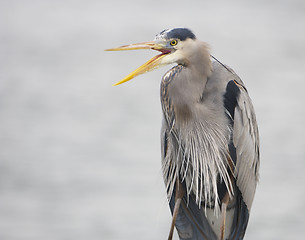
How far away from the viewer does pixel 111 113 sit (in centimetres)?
1334

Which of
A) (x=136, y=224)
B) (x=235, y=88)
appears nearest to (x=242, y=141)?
(x=235, y=88)

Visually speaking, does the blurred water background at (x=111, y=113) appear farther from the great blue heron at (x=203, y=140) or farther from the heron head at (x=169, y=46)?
the heron head at (x=169, y=46)

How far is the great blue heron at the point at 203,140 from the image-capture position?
4.07 meters

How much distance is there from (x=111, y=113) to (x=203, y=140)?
9.14 meters

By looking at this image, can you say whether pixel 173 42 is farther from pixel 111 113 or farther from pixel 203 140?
pixel 111 113

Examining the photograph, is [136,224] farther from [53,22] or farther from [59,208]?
[53,22]

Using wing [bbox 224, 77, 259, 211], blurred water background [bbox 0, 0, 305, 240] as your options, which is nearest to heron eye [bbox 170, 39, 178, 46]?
wing [bbox 224, 77, 259, 211]

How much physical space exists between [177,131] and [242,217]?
2.49 ft

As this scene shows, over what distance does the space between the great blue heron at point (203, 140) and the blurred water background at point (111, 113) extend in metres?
4.42

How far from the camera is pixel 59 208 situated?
10617 mm

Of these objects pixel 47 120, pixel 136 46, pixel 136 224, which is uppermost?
A: pixel 47 120

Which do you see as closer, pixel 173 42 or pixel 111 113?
pixel 173 42

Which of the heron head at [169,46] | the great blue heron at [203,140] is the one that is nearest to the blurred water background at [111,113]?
the great blue heron at [203,140]

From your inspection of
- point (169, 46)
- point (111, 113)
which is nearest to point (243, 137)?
point (169, 46)
